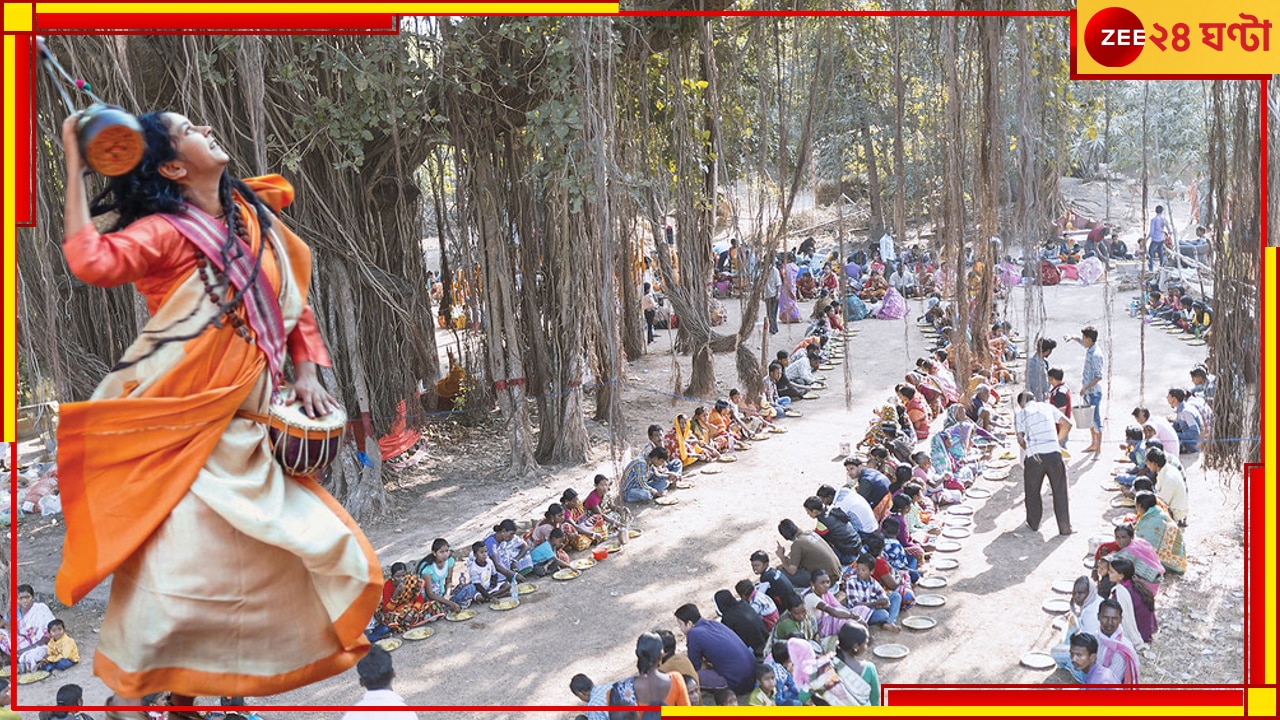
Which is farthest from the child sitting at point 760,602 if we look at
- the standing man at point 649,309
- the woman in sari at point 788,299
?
the standing man at point 649,309

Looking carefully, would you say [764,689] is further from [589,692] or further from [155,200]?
[155,200]

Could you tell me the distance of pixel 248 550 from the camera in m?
2.73

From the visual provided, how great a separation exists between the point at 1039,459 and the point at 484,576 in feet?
9.23

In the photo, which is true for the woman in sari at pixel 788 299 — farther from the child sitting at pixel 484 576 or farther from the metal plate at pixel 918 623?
the metal plate at pixel 918 623

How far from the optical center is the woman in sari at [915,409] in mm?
8562

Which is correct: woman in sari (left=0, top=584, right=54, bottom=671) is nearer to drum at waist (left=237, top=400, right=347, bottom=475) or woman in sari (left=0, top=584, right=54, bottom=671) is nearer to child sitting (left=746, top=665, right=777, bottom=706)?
child sitting (left=746, top=665, right=777, bottom=706)

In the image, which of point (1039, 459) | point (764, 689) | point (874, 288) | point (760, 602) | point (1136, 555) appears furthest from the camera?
point (874, 288)

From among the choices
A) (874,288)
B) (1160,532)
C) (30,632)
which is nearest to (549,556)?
(30,632)

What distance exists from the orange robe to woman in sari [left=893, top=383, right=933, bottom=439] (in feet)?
20.3

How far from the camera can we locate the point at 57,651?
577 cm

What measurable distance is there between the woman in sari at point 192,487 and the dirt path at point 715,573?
8.70 ft

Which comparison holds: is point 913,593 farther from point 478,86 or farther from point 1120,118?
point 1120,118

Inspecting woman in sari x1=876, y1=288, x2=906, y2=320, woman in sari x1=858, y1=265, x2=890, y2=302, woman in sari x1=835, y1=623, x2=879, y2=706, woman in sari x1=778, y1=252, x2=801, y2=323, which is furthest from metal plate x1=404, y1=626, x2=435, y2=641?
woman in sari x1=858, y1=265, x2=890, y2=302

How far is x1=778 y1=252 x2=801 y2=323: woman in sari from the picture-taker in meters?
11.9
